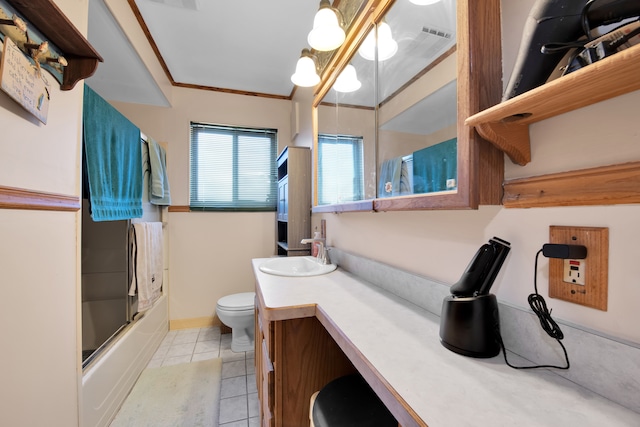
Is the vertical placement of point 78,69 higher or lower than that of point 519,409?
higher

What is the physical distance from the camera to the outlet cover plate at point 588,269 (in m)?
0.49

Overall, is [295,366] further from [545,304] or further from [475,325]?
[545,304]

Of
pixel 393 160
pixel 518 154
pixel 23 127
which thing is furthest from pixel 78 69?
pixel 518 154

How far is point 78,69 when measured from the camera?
1.05 metres

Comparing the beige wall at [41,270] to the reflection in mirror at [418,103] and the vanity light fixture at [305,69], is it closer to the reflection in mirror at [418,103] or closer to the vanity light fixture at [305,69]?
the vanity light fixture at [305,69]

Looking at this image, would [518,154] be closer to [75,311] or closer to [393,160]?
[393,160]

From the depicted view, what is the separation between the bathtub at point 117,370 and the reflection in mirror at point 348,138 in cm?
155

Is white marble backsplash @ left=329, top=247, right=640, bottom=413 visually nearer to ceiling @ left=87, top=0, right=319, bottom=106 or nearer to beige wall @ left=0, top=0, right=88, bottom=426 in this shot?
beige wall @ left=0, top=0, right=88, bottom=426

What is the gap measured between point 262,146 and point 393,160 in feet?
7.23

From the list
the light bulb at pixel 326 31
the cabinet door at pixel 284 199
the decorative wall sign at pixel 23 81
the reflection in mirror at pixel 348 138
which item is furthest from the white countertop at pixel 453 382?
the cabinet door at pixel 284 199

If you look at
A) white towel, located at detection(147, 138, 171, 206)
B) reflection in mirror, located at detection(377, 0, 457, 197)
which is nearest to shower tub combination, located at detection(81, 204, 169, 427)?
white towel, located at detection(147, 138, 171, 206)

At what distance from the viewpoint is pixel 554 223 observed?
0.56 m

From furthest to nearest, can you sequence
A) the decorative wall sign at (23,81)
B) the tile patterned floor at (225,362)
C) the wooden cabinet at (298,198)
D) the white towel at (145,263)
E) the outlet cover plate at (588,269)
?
the wooden cabinet at (298,198) < the white towel at (145,263) < the tile patterned floor at (225,362) < the decorative wall sign at (23,81) < the outlet cover plate at (588,269)

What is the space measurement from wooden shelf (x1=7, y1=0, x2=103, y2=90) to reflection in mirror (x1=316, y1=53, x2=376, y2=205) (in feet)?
3.79
